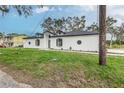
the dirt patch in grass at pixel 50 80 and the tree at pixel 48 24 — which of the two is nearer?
the dirt patch in grass at pixel 50 80

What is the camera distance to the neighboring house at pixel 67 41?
6.67 m

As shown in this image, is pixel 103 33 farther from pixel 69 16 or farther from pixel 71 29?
pixel 71 29

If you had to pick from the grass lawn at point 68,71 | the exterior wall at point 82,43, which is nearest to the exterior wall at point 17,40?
the grass lawn at point 68,71

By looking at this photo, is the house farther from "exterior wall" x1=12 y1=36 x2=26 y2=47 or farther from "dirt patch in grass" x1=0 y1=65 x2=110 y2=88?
"dirt patch in grass" x1=0 y1=65 x2=110 y2=88

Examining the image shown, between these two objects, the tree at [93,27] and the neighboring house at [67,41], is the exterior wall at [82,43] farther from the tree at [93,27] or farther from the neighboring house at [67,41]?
the tree at [93,27]

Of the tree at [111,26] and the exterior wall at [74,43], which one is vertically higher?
the tree at [111,26]

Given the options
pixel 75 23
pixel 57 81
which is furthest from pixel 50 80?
pixel 75 23

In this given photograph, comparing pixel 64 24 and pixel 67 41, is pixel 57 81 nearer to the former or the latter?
pixel 64 24

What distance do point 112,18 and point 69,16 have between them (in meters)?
1.09

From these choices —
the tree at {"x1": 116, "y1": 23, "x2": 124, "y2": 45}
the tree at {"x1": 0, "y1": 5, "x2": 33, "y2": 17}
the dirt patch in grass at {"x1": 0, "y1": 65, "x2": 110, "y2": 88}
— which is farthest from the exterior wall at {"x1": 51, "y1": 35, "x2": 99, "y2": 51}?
the dirt patch in grass at {"x1": 0, "y1": 65, "x2": 110, "y2": 88}

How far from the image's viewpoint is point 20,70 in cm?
464
